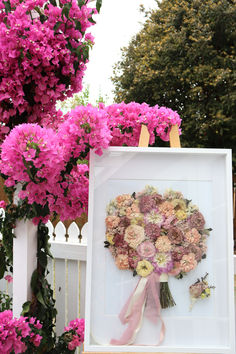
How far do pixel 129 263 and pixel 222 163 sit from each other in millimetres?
502

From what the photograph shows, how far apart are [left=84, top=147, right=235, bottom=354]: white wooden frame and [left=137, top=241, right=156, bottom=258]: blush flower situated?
0.36ft

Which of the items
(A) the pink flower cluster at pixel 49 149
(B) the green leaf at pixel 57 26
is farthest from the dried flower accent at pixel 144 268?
(B) the green leaf at pixel 57 26

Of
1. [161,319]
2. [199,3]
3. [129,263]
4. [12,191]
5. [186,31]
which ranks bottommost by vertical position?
[161,319]

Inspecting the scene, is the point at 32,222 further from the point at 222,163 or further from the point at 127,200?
the point at 222,163

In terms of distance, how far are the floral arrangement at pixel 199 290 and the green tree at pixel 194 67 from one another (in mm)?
7420

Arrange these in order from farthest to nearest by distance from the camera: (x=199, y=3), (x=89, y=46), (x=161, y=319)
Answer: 1. (x=199, y=3)
2. (x=89, y=46)
3. (x=161, y=319)

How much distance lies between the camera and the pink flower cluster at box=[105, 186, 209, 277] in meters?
1.41

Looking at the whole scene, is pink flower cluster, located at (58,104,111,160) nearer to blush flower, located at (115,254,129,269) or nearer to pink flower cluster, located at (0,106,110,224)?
pink flower cluster, located at (0,106,110,224)

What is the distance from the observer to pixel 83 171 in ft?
5.58

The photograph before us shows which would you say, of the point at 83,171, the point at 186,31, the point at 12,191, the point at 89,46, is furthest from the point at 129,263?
the point at 186,31

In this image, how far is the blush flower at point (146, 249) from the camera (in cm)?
141

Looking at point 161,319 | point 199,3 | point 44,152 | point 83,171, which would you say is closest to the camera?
point 44,152

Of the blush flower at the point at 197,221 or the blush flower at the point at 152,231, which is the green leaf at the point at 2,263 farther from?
the blush flower at the point at 197,221

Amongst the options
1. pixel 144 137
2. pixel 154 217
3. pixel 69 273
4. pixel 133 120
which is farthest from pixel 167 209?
pixel 69 273
